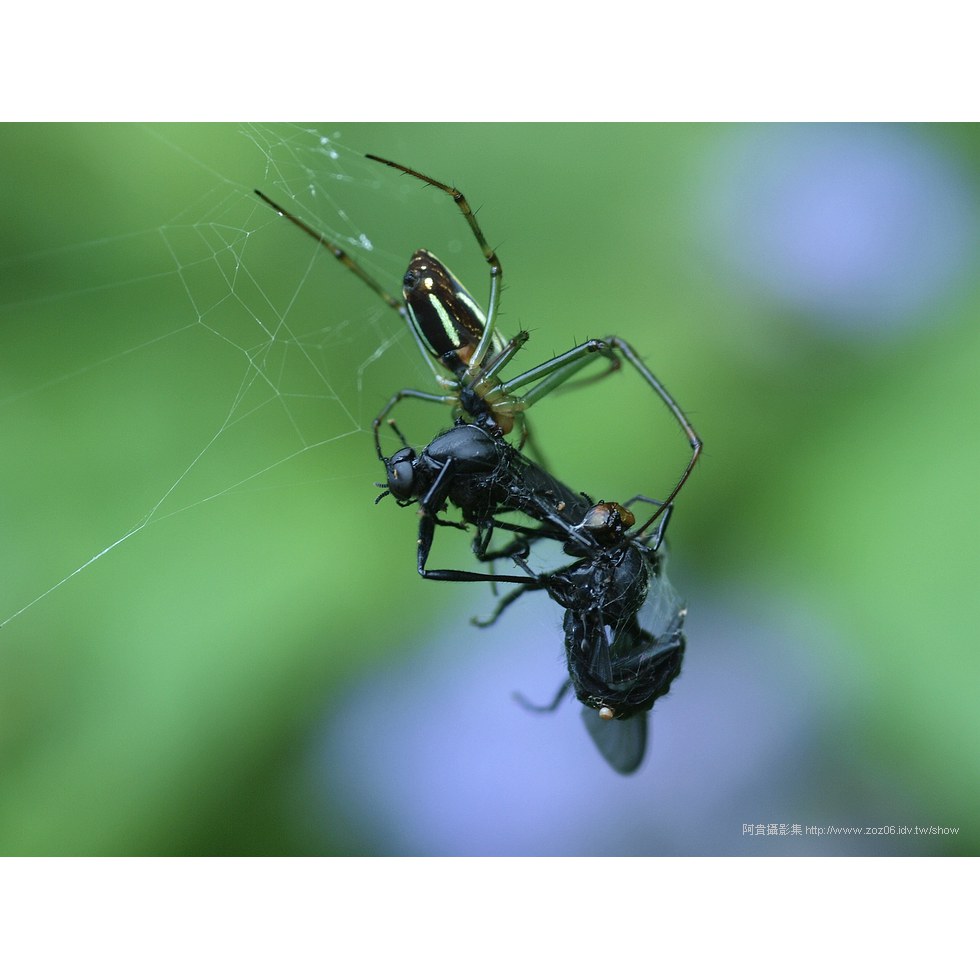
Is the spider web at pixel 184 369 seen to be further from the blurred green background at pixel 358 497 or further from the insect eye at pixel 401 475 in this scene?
the insect eye at pixel 401 475

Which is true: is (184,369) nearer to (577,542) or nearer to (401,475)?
(401,475)

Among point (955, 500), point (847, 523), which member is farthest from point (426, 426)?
point (955, 500)

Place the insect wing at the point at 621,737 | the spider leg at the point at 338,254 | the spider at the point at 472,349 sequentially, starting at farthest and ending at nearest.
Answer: the spider leg at the point at 338,254, the spider at the point at 472,349, the insect wing at the point at 621,737

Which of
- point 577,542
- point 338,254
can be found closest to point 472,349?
point 338,254

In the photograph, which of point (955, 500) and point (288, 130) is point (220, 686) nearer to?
point (288, 130)

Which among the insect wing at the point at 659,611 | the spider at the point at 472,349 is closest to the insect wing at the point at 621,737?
the insect wing at the point at 659,611

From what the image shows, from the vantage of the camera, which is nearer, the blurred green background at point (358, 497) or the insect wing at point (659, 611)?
the insect wing at point (659, 611)

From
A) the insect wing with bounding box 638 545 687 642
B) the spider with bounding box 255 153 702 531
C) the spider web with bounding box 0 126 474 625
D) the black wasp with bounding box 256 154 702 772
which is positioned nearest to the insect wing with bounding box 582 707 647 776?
the black wasp with bounding box 256 154 702 772
